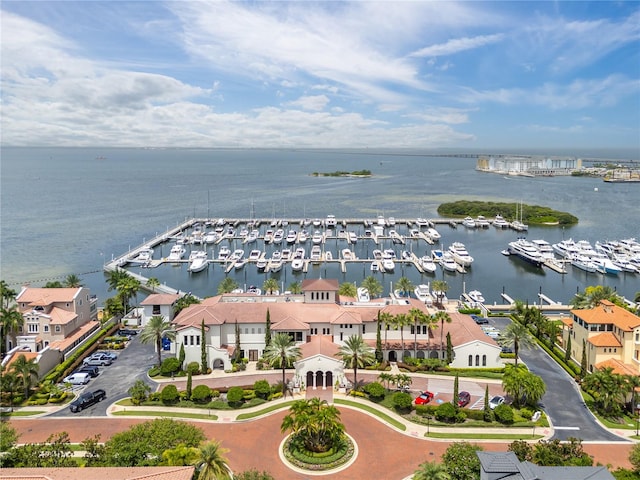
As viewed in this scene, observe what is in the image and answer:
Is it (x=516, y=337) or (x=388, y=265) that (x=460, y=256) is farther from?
(x=516, y=337)

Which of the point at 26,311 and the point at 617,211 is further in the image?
the point at 617,211

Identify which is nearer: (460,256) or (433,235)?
(460,256)

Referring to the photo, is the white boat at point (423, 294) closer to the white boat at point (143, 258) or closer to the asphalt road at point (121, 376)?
the asphalt road at point (121, 376)

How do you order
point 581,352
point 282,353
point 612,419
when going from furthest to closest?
point 581,352 < point 282,353 < point 612,419

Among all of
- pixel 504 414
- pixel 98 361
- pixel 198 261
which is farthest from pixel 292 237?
pixel 504 414

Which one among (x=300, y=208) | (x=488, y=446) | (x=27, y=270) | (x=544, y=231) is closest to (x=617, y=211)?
(x=544, y=231)

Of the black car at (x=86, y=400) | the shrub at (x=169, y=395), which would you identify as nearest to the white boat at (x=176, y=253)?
the black car at (x=86, y=400)

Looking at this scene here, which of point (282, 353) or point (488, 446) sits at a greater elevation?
point (282, 353)

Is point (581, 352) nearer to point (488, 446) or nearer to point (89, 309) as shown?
point (488, 446)
